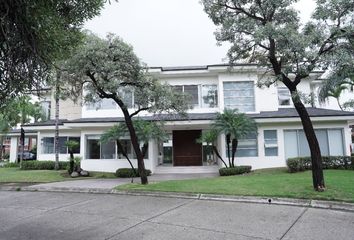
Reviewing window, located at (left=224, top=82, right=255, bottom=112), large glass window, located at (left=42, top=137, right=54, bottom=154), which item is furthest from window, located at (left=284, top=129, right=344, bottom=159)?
large glass window, located at (left=42, top=137, right=54, bottom=154)

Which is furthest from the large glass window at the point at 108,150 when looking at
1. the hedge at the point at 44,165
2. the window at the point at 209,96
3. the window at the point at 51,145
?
the window at the point at 209,96

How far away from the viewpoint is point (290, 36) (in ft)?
33.1

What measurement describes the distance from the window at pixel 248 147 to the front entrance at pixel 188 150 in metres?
3.68

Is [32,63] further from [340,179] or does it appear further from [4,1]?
[340,179]

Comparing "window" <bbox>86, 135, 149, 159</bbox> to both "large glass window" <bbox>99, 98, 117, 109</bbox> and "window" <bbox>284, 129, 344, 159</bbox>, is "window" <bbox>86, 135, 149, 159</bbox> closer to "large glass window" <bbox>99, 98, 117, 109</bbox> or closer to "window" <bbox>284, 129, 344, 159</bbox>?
"large glass window" <bbox>99, 98, 117, 109</bbox>

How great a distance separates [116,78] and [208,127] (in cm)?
940

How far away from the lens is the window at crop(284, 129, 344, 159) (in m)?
19.5

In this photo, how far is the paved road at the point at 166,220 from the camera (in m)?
6.63

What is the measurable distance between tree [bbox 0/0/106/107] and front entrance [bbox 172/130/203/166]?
1714 cm

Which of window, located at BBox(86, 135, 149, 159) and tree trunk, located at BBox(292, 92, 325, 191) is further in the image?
window, located at BBox(86, 135, 149, 159)

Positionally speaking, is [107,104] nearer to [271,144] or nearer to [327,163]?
[271,144]

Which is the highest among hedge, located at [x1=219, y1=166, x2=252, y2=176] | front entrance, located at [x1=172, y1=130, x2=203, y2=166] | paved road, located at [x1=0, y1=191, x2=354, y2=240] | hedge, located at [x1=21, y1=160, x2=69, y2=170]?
front entrance, located at [x1=172, y1=130, x2=203, y2=166]

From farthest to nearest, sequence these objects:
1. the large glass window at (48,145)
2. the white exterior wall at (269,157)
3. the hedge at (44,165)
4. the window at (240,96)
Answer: the large glass window at (48,145)
the hedge at (44,165)
the window at (240,96)
the white exterior wall at (269,157)

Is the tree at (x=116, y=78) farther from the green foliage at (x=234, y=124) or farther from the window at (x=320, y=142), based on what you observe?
the window at (x=320, y=142)
